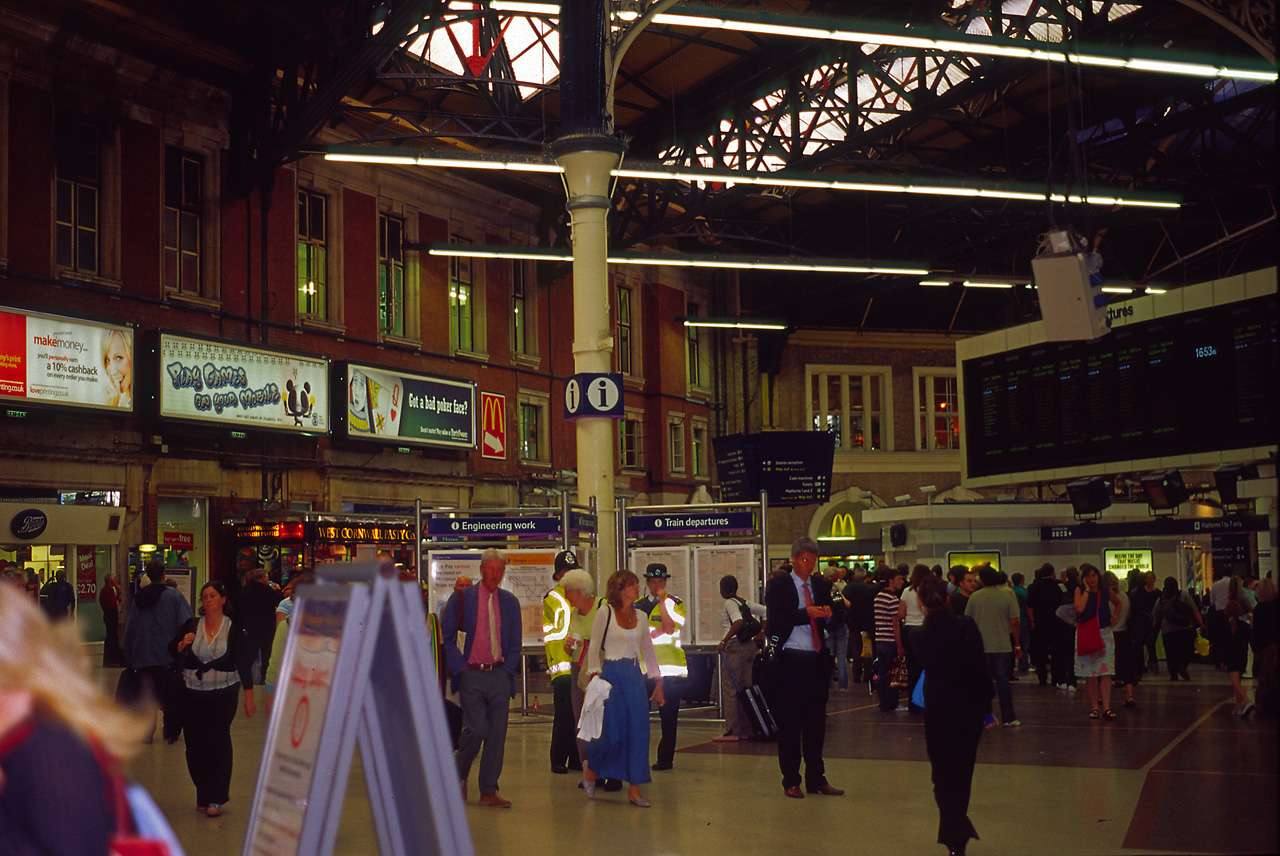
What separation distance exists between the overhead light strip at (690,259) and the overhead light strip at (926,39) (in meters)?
9.81

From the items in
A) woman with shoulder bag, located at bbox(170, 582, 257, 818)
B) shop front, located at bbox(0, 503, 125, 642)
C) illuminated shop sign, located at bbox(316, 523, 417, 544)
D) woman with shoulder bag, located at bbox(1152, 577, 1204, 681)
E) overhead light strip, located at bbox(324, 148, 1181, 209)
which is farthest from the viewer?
illuminated shop sign, located at bbox(316, 523, 417, 544)

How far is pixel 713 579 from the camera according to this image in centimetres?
1448

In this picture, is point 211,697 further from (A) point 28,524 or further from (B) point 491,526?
(A) point 28,524

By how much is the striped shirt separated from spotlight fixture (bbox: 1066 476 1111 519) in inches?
164

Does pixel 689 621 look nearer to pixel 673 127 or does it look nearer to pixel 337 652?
pixel 337 652

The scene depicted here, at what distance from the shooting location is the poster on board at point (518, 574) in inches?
568

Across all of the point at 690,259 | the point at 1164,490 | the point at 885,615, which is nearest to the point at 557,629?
the point at 885,615

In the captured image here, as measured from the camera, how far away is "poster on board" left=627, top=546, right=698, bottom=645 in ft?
47.7

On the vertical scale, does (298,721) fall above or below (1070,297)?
below

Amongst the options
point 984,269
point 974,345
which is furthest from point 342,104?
point 984,269

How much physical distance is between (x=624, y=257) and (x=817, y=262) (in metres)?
4.03

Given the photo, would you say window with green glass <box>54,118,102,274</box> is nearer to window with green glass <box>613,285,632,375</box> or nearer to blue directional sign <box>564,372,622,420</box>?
blue directional sign <box>564,372,622,420</box>

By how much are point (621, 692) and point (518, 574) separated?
554 centimetres

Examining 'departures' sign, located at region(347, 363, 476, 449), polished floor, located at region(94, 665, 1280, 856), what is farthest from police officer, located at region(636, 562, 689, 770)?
'departures' sign, located at region(347, 363, 476, 449)
